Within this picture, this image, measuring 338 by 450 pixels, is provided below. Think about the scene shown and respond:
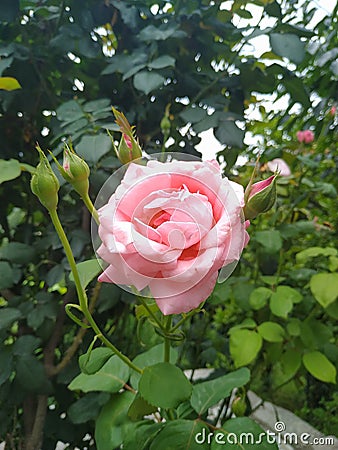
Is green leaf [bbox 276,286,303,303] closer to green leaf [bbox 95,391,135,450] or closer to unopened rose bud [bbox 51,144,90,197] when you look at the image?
green leaf [bbox 95,391,135,450]

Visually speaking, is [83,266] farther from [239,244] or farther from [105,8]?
[105,8]

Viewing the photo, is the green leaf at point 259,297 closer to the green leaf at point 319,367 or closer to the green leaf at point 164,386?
the green leaf at point 319,367

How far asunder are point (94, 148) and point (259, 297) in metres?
0.35

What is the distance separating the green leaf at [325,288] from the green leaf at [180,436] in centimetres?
33

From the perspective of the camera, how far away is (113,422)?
48 centimetres

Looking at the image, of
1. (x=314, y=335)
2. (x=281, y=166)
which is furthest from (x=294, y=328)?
(x=281, y=166)

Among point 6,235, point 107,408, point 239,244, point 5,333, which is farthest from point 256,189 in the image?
point 6,235

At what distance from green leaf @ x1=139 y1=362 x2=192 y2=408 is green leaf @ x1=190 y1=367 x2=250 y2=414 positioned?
0.10m

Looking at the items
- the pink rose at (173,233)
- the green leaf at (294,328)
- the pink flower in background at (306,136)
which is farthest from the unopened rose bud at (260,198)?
the pink flower in background at (306,136)

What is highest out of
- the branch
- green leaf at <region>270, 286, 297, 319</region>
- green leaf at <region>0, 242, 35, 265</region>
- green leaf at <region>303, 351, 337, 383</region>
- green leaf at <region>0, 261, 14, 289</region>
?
green leaf at <region>0, 261, 14, 289</region>

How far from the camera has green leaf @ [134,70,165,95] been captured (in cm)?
56

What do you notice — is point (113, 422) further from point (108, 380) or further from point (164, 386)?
point (164, 386)

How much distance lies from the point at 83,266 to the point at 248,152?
0.68 meters

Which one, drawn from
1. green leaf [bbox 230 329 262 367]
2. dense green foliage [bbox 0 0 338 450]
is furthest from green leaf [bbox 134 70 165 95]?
green leaf [bbox 230 329 262 367]
